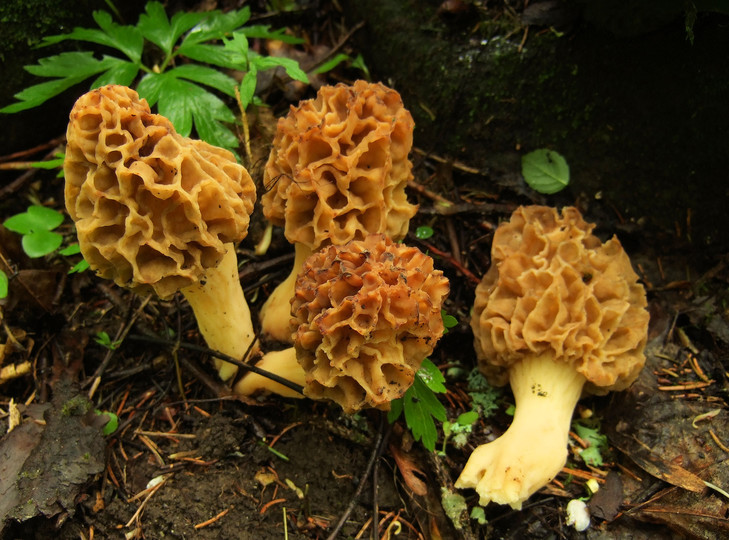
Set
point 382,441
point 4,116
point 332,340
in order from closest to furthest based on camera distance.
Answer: point 332,340
point 382,441
point 4,116

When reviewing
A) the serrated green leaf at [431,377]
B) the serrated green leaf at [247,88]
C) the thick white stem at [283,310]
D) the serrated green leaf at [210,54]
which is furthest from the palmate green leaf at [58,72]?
the serrated green leaf at [431,377]

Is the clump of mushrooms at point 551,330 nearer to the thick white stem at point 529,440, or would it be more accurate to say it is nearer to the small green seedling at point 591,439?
the thick white stem at point 529,440

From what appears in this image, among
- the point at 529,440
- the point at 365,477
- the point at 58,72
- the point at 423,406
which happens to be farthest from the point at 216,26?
the point at 529,440

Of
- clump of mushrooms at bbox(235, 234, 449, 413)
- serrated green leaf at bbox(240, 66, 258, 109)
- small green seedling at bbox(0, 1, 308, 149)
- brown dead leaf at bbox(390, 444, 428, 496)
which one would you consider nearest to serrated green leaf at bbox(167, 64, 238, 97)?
small green seedling at bbox(0, 1, 308, 149)

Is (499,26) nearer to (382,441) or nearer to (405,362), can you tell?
(405,362)

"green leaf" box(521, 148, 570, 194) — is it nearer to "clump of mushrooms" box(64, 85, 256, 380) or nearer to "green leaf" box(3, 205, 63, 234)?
"clump of mushrooms" box(64, 85, 256, 380)

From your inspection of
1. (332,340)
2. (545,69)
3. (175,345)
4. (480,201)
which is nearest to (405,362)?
(332,340)
